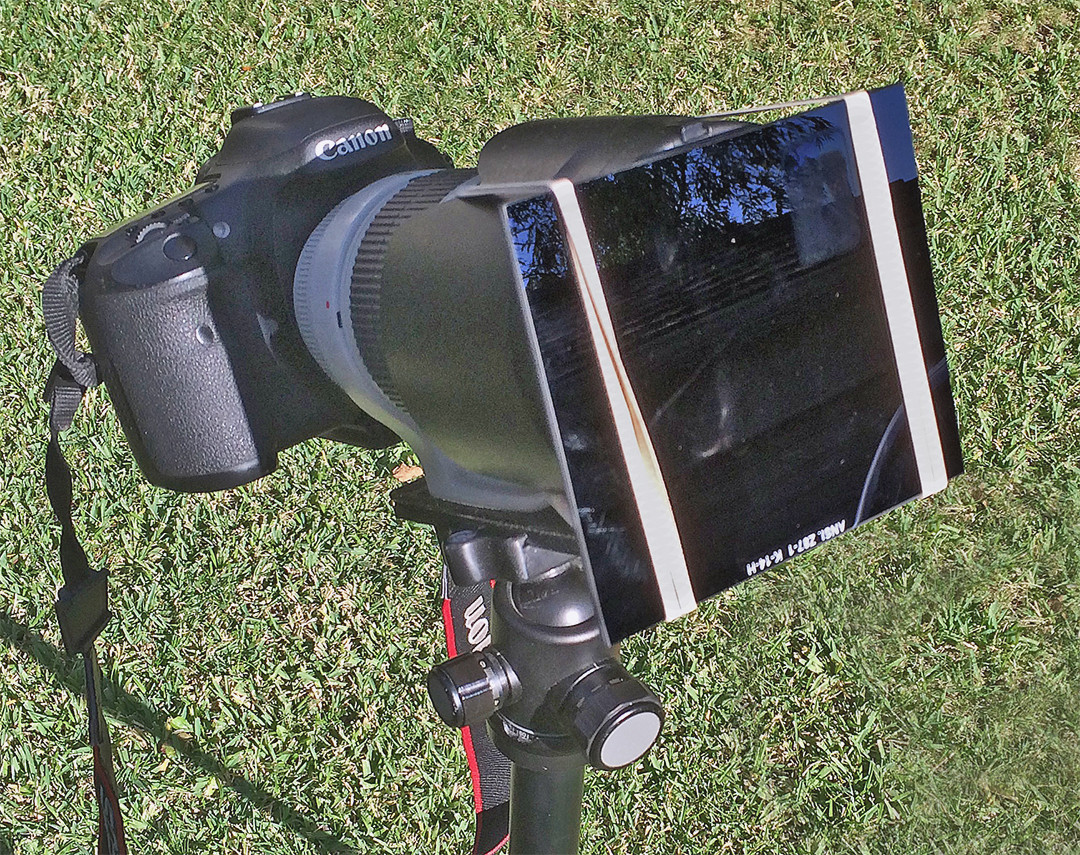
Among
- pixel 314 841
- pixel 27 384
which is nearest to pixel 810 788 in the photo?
pixel 314 841

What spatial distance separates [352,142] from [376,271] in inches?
9.0

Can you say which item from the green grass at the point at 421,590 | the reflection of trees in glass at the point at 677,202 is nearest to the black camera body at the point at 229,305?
the reflection of trees in glass at the point at 677,202

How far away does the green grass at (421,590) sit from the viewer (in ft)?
5.61

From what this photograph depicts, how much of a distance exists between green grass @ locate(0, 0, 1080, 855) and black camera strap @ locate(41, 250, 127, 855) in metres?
0.57

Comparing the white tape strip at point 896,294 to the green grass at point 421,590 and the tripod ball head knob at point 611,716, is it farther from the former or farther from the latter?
the green grass at point 421,590

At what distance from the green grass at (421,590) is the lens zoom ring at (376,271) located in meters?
0.87

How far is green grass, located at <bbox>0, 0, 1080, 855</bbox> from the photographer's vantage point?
171 centimetres

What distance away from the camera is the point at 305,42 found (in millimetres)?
2055

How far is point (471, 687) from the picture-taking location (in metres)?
0.94

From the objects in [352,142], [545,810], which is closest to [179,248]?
[352,142]

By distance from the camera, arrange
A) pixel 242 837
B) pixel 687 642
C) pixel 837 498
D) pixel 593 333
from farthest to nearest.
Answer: pixel 687 642 < pixel 242 837 < pixel 837 498 < pixel 593 333

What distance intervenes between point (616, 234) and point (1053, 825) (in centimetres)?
136

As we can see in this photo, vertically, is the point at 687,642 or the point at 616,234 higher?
the point at 616,234

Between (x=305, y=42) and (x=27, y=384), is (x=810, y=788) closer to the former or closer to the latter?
(x=27, y=384)
